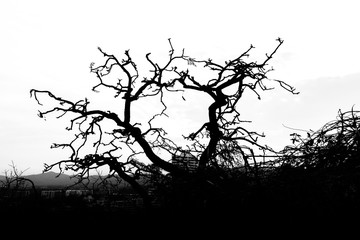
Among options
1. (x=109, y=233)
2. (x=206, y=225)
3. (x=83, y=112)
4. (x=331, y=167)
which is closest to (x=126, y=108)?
(x=83, y=112)

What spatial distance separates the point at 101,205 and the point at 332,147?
2.59 m

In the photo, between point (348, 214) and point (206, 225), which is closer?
point (348, 214)

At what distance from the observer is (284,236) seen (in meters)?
2.01

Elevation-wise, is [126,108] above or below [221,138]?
above


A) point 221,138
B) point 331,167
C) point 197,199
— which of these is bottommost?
point 197,199

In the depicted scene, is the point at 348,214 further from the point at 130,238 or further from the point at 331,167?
the point at 130,238

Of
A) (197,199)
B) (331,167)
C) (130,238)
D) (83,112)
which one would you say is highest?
(83,112)

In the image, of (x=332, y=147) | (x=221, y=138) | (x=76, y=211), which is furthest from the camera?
(x=221, y=138)

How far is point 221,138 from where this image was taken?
14.1 ft

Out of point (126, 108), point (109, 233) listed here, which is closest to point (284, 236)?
point (109, 233)

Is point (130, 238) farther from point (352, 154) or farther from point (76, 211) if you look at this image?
point (352, 154)

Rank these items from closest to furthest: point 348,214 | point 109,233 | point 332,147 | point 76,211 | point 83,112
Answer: point 348,214 → point 332,147 → point 109,233 → point 76,211 → point 83,112

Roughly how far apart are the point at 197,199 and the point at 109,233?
821 millimetres

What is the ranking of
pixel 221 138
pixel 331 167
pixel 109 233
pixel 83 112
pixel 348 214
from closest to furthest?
pixel 348 214 < pixel 331 167 < pixel 109 233 < pixel 221 138 < pixel 83 112
